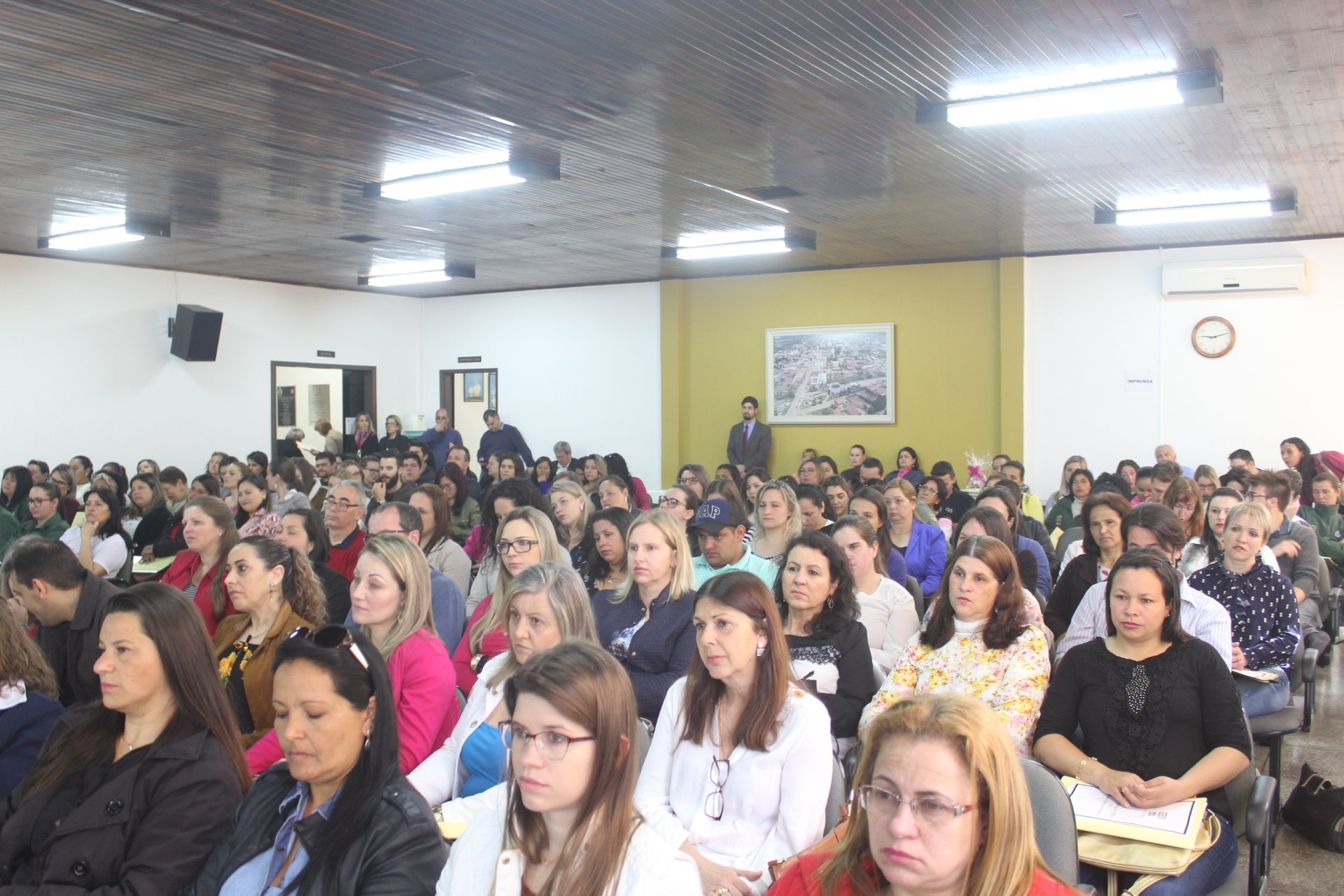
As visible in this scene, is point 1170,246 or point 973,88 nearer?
point 973,88

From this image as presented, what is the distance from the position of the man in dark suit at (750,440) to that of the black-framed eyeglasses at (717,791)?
9997 mm

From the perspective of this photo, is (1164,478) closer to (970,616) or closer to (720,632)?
(970,616)

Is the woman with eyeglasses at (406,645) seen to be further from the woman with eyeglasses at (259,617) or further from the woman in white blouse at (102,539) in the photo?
the woman in white blouse at (102,539)

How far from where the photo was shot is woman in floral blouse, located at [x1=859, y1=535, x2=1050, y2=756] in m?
3.30

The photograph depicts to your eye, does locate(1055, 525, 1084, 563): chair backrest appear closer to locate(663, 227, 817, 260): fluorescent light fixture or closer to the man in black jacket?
locate(663, 227, 817, 260): fluorescent light fixture

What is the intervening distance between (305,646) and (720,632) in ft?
3.30

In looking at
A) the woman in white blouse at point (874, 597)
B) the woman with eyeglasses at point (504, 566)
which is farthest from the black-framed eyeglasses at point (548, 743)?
the woman in white blouse at point (874, 597)

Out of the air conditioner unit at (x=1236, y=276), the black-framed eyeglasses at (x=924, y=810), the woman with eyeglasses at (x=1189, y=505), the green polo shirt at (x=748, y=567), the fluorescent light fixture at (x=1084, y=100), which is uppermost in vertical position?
the fluorescent light fixture at (x=1084, y=100)

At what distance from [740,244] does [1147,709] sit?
26.4ft

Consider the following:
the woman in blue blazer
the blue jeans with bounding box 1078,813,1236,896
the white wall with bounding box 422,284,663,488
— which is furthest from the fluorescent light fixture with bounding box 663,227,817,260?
the blue jeans with bounding box 1078,813,1236,896

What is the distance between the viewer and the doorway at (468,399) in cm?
1512

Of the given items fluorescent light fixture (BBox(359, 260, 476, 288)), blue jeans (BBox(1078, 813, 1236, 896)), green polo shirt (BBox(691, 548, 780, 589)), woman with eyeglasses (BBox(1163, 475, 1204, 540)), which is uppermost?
fluorescent light fixture (BBox(359, 260, 476, 288))

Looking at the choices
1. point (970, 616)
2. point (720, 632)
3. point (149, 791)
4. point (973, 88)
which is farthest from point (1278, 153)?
point (149, 791)

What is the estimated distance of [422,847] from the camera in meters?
1.99
